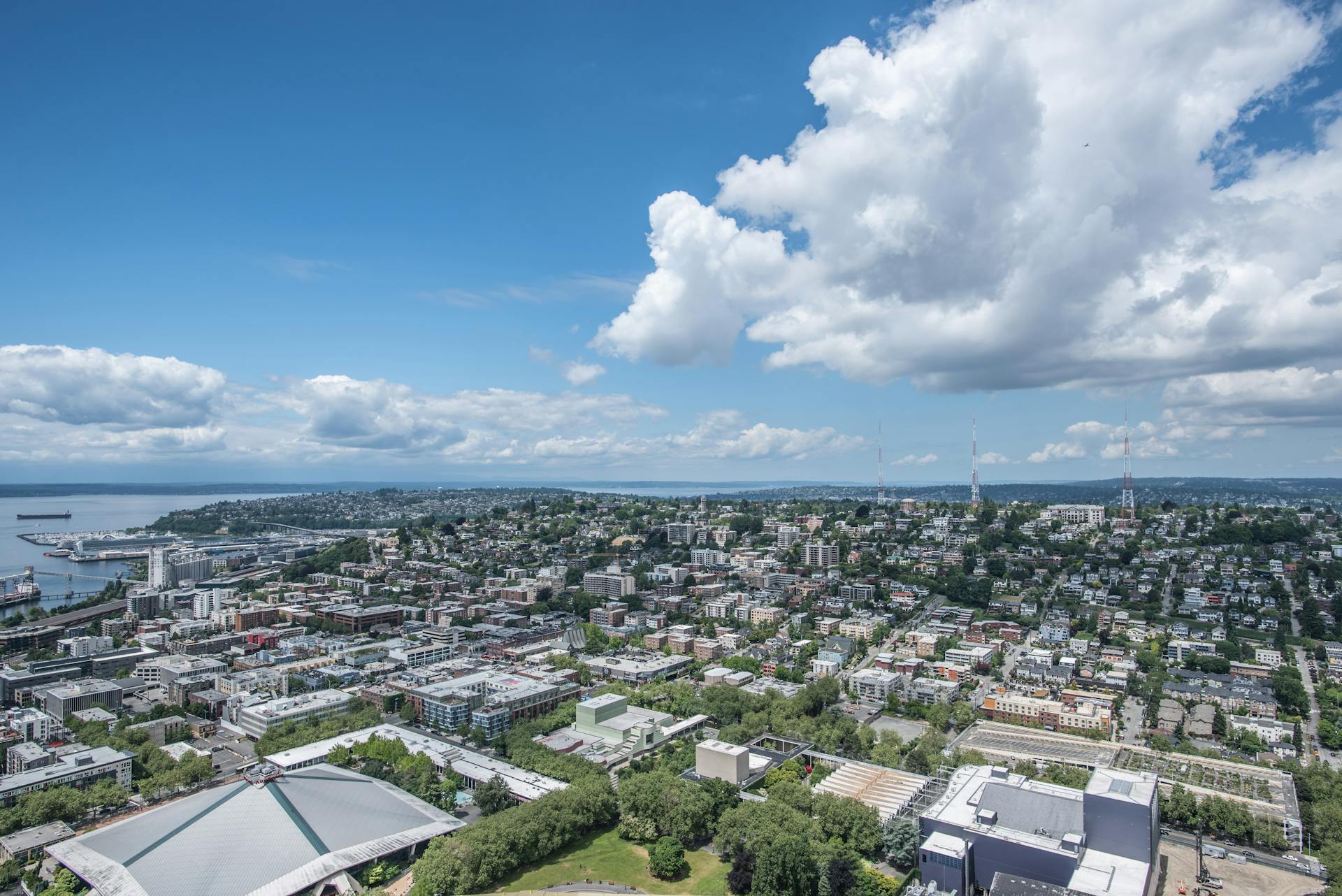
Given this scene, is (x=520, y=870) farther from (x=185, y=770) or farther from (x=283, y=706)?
(x=283, y=706)

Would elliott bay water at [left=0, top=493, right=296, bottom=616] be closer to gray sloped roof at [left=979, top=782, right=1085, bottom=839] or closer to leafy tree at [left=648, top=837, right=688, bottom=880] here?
leafy tree at [left=648, top=837, right=688, bottom=880]

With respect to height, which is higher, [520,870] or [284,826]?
[284,826]

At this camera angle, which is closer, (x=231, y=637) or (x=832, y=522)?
(x=231, y=637)

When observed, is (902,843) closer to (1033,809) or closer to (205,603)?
(1033,809)

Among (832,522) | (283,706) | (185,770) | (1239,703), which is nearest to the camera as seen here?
(185,770)

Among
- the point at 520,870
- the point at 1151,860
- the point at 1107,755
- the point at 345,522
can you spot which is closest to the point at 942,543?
the point at 1107,755

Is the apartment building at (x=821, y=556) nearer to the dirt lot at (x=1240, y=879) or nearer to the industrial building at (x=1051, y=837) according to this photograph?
the dirt lot at (x=1240, y=879)

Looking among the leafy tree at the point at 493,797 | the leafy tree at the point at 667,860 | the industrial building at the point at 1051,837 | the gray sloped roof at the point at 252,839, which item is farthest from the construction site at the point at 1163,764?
the gray sloped roof at the point at 252,839

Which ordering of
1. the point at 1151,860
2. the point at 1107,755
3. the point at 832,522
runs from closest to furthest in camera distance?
the point at 1151,860
the point at 1107,755
the point at 832,522
